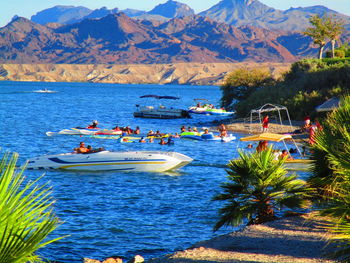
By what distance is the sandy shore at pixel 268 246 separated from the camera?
36.3ft

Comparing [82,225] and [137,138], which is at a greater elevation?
[137,138]

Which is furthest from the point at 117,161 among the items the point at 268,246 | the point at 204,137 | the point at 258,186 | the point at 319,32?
the point at 319,32

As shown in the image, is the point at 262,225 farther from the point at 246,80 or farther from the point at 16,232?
the point at 246,80

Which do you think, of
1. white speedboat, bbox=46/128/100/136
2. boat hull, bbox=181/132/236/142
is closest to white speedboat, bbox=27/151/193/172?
boat hull, bbox=181/132/236/142

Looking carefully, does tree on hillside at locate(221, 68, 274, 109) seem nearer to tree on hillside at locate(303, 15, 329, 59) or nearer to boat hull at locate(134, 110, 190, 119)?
boat hull at locate(134, 110, 190, 119)

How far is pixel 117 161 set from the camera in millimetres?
28062

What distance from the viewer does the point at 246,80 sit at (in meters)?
71.9

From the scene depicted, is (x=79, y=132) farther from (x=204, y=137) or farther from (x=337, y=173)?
(x=337, y=173)

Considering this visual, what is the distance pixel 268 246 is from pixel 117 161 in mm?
16722

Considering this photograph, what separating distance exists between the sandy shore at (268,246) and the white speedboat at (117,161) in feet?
46.2

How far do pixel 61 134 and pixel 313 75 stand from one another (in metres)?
26.9

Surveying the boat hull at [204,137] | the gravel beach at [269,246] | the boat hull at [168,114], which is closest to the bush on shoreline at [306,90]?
the boat hull at [168,114]

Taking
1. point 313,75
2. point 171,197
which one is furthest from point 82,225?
point 313,75

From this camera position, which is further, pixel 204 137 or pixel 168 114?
pixel 168 114
